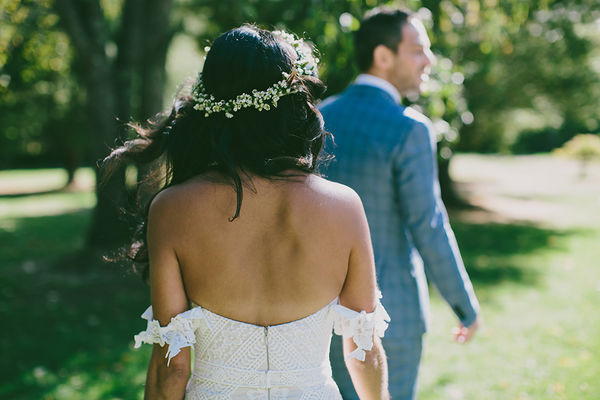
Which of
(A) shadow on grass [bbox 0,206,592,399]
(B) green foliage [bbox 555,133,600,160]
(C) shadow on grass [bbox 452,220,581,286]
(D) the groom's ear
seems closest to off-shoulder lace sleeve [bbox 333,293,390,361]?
(D) the groom's ear

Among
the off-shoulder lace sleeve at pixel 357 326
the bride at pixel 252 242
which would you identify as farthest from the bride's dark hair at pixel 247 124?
the off-shoulder lace sleeve at pixel 357 326

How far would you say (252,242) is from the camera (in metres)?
1.57

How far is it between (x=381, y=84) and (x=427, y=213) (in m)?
0.73

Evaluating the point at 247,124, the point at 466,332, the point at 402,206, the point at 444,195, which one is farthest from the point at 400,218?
the point at 444,195

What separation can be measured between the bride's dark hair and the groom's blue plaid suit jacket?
88 centimetres

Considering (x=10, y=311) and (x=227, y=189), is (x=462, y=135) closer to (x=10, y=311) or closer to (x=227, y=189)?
(x=10, y=311)

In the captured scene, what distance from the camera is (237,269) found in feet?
5.17

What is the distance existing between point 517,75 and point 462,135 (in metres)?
2.96

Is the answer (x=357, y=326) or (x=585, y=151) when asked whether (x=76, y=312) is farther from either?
(x=585, y=151)

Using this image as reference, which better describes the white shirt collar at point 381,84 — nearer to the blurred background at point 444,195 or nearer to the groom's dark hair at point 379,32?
the groom's dark hair at point 379,32

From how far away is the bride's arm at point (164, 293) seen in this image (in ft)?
5.13

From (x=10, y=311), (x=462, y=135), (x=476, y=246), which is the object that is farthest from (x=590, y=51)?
(x=10, y=311)

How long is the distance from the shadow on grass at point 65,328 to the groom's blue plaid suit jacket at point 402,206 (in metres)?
2.91

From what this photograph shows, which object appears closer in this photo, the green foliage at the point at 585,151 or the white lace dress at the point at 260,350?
the white lace dress at the point at 260,350
